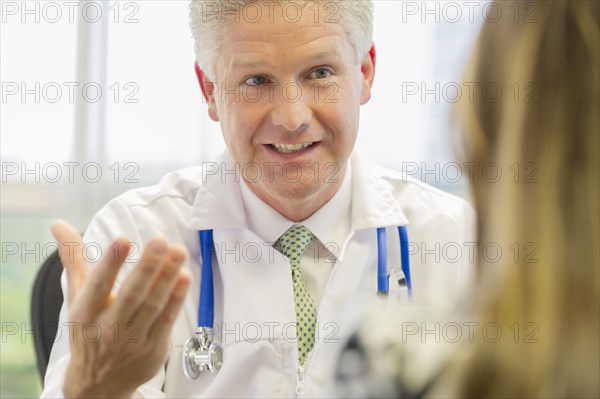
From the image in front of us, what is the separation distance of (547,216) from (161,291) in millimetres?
470

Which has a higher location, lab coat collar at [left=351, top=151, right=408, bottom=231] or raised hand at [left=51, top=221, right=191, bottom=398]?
lab coat collar at [left=351, top=151, right=408, bottom=231]

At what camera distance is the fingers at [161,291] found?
0.87m

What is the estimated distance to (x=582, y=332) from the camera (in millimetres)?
590

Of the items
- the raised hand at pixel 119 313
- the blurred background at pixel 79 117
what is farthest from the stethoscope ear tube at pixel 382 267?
the blurred background at pixel 79 117

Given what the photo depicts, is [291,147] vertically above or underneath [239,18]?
underneath

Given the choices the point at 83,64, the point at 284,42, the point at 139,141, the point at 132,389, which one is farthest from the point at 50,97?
the point at 132,389

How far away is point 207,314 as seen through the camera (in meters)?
1.42

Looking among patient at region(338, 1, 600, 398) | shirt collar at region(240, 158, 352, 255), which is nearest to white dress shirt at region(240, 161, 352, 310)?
shirt collar at region(240, 158, 352, 255)

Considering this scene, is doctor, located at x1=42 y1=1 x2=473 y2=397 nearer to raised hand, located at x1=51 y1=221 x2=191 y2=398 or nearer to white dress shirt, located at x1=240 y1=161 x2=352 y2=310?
white dress shirt, located at x1=240 y1=161 x2=352 y2=310

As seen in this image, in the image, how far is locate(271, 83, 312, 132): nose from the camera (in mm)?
1462

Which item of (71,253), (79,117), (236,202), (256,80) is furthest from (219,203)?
(79,117)

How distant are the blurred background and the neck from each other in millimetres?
1214

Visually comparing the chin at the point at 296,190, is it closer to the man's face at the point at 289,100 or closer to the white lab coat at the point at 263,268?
the man's face at the point at 289,100

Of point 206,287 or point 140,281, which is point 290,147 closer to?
point 206,287
